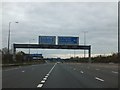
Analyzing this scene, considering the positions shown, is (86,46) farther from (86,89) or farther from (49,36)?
(86,89)

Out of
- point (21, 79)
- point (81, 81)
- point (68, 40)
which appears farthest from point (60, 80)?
point (68, 40)

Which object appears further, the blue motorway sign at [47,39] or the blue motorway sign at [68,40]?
the blue motorway sign at [47,39]

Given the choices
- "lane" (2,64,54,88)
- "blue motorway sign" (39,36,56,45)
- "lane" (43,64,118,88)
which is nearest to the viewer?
"lane" (43,64,118,88)

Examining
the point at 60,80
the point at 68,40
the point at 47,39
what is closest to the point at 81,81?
the point at 60,80

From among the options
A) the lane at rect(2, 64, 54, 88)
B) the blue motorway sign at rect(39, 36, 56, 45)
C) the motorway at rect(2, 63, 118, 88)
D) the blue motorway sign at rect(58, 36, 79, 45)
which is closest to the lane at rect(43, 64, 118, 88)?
the motorway at rect(2, 63, 118, 88)

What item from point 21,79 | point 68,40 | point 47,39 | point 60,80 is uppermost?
point 47,39

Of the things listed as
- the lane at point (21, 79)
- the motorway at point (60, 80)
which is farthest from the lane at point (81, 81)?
the lane at point (21, 79)

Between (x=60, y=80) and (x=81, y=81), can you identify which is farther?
(x=60, y=80)

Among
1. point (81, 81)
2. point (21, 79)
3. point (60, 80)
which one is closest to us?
point (81, 81)

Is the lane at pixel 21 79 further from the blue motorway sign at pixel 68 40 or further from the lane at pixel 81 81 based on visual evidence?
the blue motorway sign at pixel 68 40

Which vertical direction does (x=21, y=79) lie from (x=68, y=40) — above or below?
below

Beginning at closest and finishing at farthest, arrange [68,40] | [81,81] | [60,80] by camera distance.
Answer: [81,81]
[60,80]
[68,40]

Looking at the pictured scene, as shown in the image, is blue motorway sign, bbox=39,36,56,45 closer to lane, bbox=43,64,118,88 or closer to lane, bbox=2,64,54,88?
lane, bbox=2,64,54,88

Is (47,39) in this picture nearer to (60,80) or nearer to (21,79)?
(21,79)
